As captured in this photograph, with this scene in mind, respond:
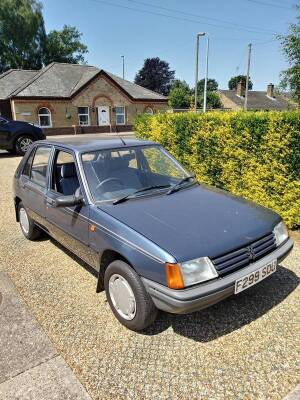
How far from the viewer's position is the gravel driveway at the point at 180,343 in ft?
8.18

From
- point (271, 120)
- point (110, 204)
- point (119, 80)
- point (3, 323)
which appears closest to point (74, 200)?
point (110, 204)

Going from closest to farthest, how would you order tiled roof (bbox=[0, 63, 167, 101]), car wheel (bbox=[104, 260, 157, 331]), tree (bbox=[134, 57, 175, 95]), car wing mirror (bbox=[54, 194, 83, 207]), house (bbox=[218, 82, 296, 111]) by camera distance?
car wheel (bbox=[104, 260, 157, 331])
car wing mirror (bbox=[54, 194, 83, 207])
tiled roof (bbox=[0, 63, 167, 101])
house (bbox=[218, 82, 296, 111])
tree (bbox=[134, 57, 175, 95])

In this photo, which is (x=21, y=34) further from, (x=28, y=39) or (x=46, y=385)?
(x=46, y=385)

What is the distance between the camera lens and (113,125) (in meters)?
32.9

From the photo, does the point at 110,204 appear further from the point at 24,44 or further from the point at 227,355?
the point at 24,44

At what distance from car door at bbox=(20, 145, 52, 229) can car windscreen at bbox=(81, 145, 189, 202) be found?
3.12ft

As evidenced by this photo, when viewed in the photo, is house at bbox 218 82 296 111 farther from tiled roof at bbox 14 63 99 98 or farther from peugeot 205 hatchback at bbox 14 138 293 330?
peugeot 205 hatchback at bbox 14 138 293 330

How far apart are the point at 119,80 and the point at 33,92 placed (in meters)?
9.38

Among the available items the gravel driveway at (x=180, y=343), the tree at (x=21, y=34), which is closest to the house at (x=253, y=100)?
the tree at (x=21, y=34)

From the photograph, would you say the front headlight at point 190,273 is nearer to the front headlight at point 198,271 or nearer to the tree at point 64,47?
the front headlight at point 198,271

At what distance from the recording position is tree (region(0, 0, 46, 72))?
41.6m

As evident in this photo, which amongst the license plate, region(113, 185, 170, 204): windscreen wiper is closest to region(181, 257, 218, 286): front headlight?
the license plate

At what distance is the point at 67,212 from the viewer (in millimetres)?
3805

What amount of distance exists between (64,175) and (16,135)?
38.6 feet
